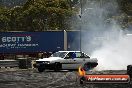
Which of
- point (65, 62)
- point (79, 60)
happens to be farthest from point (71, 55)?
point (65, 62)

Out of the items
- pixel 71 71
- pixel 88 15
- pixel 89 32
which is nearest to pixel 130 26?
pixel 88 15

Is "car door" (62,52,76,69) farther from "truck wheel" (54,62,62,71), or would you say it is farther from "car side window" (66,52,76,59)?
"truck wheel" (54,62,62,71)

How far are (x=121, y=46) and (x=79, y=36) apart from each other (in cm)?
485

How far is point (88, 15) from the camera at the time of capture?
319 ft

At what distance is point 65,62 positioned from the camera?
26.4m

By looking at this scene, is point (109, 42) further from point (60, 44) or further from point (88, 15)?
point (88, 15)

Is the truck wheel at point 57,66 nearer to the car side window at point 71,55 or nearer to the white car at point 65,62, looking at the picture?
the white car at point 65,62

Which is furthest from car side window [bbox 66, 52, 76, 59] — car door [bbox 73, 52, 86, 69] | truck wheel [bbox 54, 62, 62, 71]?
truck wheel [bbox 54, 62, 62, 71]

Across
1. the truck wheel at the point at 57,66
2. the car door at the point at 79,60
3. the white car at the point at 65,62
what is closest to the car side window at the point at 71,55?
the white car at the point at 65,62

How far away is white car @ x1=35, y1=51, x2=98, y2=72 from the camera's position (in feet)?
85.2

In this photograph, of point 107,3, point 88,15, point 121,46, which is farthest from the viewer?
point 107,3

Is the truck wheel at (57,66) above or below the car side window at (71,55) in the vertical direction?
below

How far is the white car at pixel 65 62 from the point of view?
25969 mm

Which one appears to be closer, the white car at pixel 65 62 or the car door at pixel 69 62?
the white car at pixel 65 62
